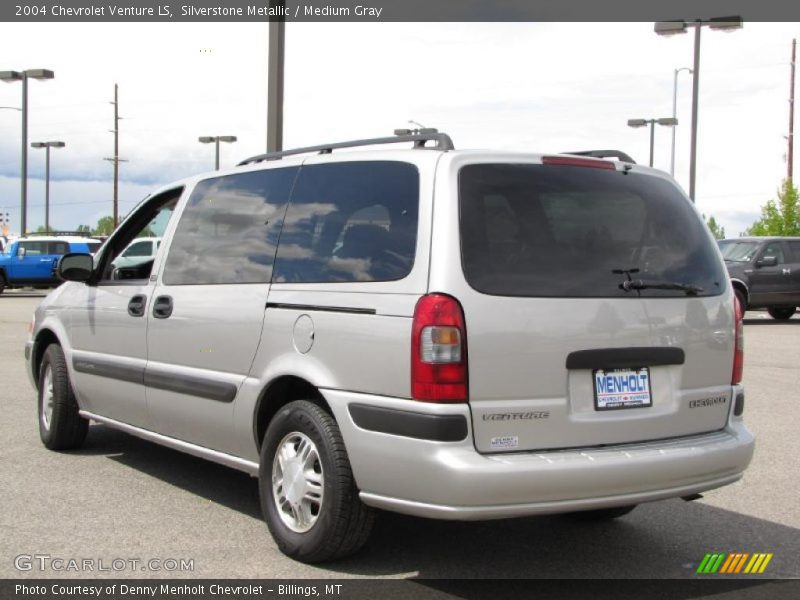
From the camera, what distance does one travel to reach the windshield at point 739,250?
69.9 ft

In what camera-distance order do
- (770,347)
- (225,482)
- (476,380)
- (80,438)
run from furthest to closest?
Answer: (770,347)
(80,438)
(225,482)
(476,380)

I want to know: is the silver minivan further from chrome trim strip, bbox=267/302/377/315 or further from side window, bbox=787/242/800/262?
side window, bbox=787/242/800/262

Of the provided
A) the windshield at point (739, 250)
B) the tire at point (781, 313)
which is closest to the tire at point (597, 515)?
the windshield at point (739, 250)

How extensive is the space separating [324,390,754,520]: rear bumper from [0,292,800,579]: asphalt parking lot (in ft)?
1.68

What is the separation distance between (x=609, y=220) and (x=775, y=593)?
5.61 ft

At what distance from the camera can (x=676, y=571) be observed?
4480mm

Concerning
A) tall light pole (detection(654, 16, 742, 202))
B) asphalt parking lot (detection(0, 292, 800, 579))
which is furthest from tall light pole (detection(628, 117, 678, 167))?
asphalt parking lot (detection(0, 292, 800, 579))

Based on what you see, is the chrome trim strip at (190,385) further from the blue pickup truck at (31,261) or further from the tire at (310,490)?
the blue pickup truck at (31,261)

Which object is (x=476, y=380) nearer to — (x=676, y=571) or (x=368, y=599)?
(x=368, y=599)

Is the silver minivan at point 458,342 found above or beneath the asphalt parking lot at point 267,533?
above

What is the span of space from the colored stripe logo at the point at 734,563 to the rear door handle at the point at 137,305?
326 cm

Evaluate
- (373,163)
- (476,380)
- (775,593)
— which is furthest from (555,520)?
(373,163)

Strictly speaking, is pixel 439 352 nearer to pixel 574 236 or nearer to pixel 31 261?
pixel 574 236

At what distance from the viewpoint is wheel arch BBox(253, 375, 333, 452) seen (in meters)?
4.57
